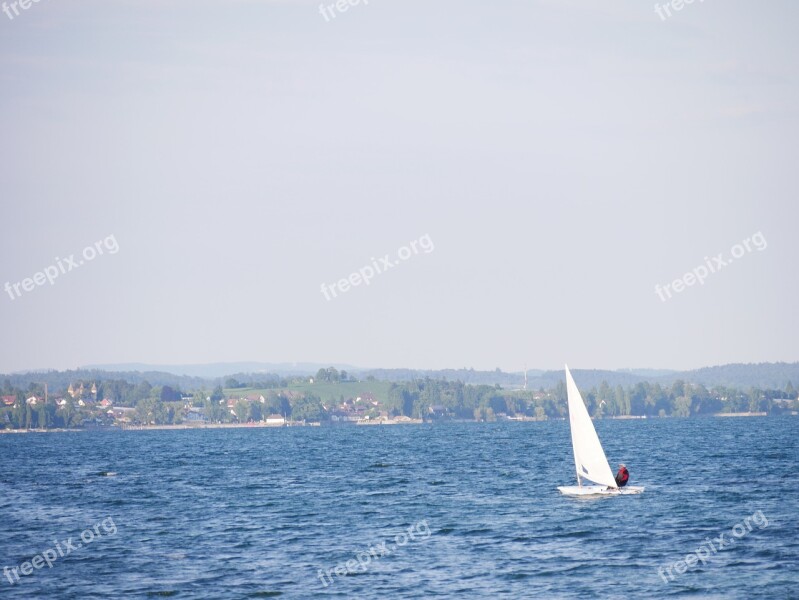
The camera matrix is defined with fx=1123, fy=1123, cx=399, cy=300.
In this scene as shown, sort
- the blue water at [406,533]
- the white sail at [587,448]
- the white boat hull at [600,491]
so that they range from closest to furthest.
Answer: the blue water at [406,533] → the white sail at [587,448] → the white boat hull at [600,491]

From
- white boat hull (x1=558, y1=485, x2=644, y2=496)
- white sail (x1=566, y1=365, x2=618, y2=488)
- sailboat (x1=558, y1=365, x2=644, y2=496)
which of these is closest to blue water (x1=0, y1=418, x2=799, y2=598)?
white boat hull (x1=558, y1=485, x2=644, y2=496)

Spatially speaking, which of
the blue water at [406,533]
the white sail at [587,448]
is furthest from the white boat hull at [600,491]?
the blue water at [406,533]

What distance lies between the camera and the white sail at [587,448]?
73.8m

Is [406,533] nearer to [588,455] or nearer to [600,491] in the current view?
[588,455]

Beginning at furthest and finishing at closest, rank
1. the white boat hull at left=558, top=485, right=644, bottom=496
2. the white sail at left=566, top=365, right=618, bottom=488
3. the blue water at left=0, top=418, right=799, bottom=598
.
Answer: the white boat hull at left=558, top=485, right=644, bottom=496 → the white sail at left=566, top=365, right=618, bottom=488 → the blue water at left=0, top=418, right=799, bottom=598

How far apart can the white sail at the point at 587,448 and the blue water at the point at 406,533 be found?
2146 millimetres

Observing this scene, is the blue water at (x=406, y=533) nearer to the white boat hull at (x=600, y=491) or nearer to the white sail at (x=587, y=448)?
the white boat hull at (x=600, y=491)

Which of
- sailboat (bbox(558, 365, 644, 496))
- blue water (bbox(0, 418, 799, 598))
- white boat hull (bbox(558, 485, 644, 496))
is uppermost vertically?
sailboat (bbox(558, 365, 644, 496))

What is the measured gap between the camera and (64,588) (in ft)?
157

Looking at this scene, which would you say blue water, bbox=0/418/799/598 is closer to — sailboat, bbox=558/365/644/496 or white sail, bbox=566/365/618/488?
sailboat, bbox=558/365/644/496

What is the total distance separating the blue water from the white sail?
2.15 metres

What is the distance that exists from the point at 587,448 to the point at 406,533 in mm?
18160

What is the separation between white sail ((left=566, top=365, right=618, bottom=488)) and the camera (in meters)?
73.8

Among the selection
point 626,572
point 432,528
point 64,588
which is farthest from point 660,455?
point 64,588
